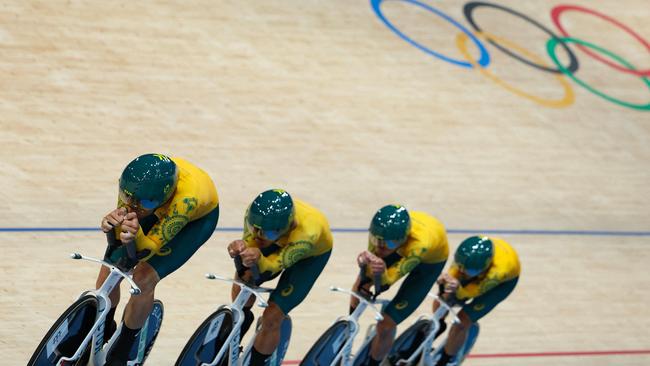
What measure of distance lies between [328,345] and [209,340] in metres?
0.75

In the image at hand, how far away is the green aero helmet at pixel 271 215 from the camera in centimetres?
452

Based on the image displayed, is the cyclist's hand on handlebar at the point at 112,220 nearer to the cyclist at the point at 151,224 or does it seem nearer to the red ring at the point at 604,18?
the cyclist at the point at 151,224

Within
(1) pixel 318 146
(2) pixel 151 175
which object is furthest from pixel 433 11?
(2) pixel 151 175

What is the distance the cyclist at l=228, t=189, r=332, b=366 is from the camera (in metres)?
4.54

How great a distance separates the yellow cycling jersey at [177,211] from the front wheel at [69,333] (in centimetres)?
33

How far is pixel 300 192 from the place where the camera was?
311 inches

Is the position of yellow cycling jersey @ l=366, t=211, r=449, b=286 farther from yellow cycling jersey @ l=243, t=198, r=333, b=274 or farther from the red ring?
the red ring

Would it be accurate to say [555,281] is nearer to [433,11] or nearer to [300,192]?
[300,192]

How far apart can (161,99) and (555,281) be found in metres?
3.27

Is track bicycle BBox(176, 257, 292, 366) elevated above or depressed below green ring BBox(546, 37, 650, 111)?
above

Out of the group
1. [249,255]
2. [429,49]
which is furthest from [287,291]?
[429,49]

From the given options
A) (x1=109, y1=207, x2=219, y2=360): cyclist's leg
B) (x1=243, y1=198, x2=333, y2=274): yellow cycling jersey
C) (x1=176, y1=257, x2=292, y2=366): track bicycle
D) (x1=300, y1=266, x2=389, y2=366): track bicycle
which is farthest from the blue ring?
(x1=109, y1=207, x2=219, y2=360): cyclist's leg

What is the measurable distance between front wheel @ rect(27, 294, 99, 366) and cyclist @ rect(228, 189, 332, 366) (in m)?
0.62

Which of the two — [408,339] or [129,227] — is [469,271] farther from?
[129,227]
